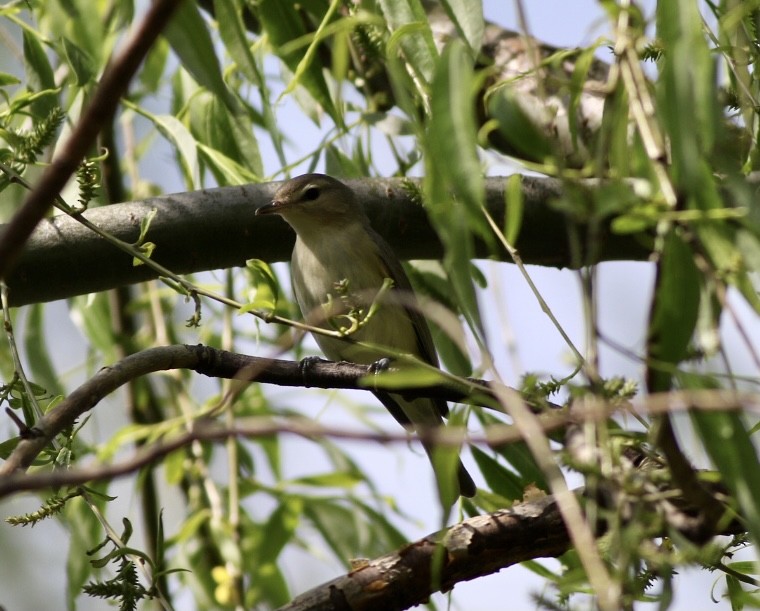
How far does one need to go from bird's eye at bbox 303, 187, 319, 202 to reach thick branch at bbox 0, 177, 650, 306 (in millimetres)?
616

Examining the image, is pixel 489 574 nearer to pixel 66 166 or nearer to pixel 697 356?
pixel 697 356

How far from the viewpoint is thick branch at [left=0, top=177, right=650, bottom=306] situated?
3064 millimetres

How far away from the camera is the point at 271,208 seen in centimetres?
352

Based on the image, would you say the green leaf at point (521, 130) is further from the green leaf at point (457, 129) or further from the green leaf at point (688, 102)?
the green leaf at point (688, 102)

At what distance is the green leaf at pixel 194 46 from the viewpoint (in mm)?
2904

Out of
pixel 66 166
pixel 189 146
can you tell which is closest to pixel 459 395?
pixel 189 146

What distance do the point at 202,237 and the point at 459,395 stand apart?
1.13 meters

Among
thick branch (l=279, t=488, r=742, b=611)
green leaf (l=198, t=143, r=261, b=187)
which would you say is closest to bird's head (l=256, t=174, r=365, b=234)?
green leaf (l=198, t=143, r=261, b=187)

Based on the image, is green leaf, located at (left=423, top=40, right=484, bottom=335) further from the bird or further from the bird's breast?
the bird's breast

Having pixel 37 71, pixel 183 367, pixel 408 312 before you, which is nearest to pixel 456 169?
pixel 183 367

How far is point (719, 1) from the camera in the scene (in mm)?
2547

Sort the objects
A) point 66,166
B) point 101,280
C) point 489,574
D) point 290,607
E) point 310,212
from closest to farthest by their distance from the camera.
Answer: point 66,166 → point 290,607 → point 489,574 → point 101,280 → point 310,212

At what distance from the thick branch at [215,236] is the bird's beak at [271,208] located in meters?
0.04

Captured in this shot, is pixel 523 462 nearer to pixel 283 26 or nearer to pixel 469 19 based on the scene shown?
pixel 469 19
